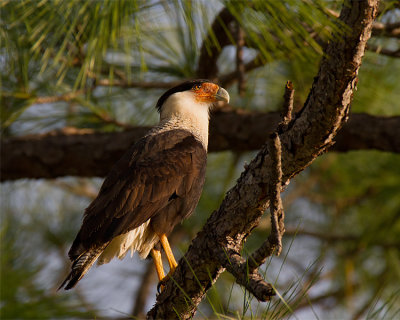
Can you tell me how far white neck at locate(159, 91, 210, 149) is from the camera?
3.81 m

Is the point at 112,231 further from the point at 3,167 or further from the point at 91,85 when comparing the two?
the point at 3,167

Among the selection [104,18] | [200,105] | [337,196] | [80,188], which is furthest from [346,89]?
[80,188]

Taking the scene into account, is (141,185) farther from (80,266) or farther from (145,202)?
(80,266)

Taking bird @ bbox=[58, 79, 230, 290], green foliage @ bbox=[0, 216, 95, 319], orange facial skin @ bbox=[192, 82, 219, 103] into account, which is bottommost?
green foliage @ bbox=[0, 216, 95, 319]

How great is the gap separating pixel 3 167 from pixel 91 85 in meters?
1.00

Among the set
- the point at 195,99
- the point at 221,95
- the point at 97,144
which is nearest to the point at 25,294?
the point at 97,144

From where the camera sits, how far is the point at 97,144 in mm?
4230

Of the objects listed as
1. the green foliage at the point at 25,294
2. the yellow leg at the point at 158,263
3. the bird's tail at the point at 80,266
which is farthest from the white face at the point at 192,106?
the green foliage at the point at 25,294

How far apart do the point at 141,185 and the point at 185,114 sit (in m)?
0.88

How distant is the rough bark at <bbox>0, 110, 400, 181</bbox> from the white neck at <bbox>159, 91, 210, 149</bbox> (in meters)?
0.23

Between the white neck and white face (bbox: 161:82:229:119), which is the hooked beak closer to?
white face (bbox: 161:82:229:119)

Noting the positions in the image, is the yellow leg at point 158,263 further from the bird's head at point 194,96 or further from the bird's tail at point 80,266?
the bird's head at point 194,96

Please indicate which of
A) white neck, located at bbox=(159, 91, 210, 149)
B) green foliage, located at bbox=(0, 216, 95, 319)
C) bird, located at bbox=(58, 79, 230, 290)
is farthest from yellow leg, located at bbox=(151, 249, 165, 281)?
white neck, located at bbox=(159, 91, 210, 149)

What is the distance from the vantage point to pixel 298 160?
7.33ft
